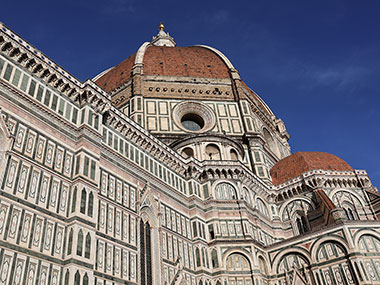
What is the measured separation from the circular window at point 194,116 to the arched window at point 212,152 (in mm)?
5977

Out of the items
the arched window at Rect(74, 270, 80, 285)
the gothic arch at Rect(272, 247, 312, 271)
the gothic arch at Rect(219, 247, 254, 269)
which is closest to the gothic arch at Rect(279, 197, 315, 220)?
the gothic arch at Rect(272, 247, 312, 271)

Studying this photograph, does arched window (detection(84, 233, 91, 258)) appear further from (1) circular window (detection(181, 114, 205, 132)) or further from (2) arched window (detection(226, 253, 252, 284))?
(1) circular window (detection(181, 114, 205, 132))

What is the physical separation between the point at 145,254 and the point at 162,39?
5197 cm

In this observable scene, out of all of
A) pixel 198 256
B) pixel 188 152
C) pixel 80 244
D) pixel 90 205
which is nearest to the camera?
pixel 80 244

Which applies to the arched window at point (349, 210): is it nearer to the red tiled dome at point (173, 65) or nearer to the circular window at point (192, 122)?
the circular window at point (192, 122)

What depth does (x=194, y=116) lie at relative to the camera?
3962cm

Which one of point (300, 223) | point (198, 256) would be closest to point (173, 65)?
point (300, 223)

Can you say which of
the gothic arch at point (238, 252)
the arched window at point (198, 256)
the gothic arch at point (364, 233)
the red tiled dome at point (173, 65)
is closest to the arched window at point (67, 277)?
the arched window at point (198, 256)

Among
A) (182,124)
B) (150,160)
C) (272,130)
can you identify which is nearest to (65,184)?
(150,160)

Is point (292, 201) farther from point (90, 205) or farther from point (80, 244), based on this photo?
point (80, 244)

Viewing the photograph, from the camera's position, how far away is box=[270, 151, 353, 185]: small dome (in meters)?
35.4

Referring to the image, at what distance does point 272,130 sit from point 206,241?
75.4ft

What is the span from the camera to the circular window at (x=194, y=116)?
3820 cm

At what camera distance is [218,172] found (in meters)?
29.3
